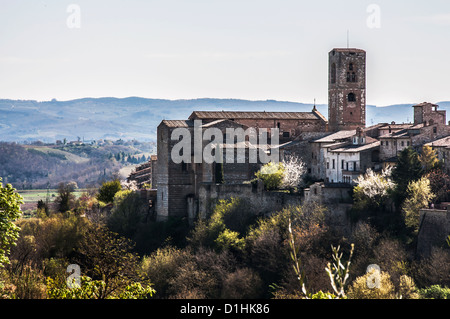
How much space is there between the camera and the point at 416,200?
42.5m

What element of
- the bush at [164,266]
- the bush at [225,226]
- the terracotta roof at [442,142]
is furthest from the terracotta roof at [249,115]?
the terracotta roof at [442,142]

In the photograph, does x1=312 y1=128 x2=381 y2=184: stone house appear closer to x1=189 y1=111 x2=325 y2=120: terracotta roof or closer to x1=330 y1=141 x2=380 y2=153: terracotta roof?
x1=330 y1=141 x2=380 y2=153: terracotta roof

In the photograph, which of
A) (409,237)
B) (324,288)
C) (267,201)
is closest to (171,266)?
(267,201)

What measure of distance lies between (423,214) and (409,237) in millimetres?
1550

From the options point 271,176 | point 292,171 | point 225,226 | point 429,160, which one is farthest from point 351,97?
point 225,226

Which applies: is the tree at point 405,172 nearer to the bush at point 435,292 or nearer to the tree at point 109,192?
the bush at point 435,292

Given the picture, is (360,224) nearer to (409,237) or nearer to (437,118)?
(409,237)

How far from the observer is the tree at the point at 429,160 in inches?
1841

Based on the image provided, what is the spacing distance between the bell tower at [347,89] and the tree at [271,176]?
16780mm

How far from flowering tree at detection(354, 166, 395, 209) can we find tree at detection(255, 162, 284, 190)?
23.4 feet

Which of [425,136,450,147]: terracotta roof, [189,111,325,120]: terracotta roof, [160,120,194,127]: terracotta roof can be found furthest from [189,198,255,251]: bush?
[425,136,450,147]: terracotta roof

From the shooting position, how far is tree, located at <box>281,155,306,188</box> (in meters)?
53.3

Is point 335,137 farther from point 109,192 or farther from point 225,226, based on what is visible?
point 109,192

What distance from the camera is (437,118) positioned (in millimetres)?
56938
